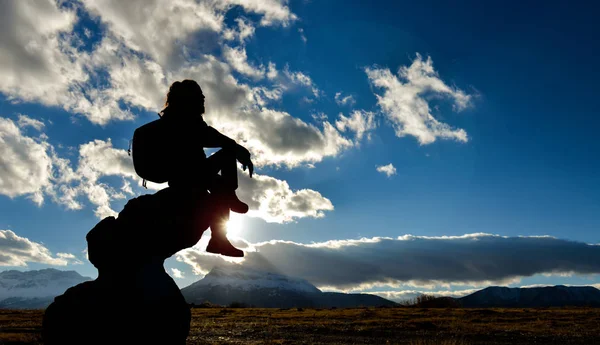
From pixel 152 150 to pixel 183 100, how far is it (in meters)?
0.69

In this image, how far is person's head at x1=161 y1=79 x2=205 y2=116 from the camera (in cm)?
498

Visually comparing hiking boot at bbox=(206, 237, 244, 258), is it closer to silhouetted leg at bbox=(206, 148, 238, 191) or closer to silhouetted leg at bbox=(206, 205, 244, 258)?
silhouetted leg at bbox=(206, 205, 244, 258)

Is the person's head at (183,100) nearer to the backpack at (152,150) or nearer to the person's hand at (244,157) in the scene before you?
the backpack at (152,150)

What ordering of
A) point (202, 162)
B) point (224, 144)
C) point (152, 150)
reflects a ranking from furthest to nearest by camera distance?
point (224, 144)
point (202, 162)
point (152, 150)

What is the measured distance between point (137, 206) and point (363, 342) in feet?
42.2

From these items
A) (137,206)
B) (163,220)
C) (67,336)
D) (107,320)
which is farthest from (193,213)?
(67,336)

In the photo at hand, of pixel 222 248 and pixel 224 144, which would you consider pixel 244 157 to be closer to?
pixel 224 144

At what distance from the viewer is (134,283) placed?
4.77 meters

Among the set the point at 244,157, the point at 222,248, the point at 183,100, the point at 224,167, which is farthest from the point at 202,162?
the point at 222,248

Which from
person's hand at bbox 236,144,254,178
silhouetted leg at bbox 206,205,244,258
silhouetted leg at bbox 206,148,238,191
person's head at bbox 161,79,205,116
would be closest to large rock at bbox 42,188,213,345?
silhouetted leg at bbox 206,205,244,258

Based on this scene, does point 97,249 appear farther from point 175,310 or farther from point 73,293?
point 175,310

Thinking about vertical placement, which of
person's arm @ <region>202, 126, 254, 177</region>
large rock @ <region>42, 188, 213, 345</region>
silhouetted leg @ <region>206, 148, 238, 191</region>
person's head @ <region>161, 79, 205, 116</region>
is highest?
person's head @ <region>161, 79, 205, 116</region>

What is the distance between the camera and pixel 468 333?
61.2 feet

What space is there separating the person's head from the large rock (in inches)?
37.0
